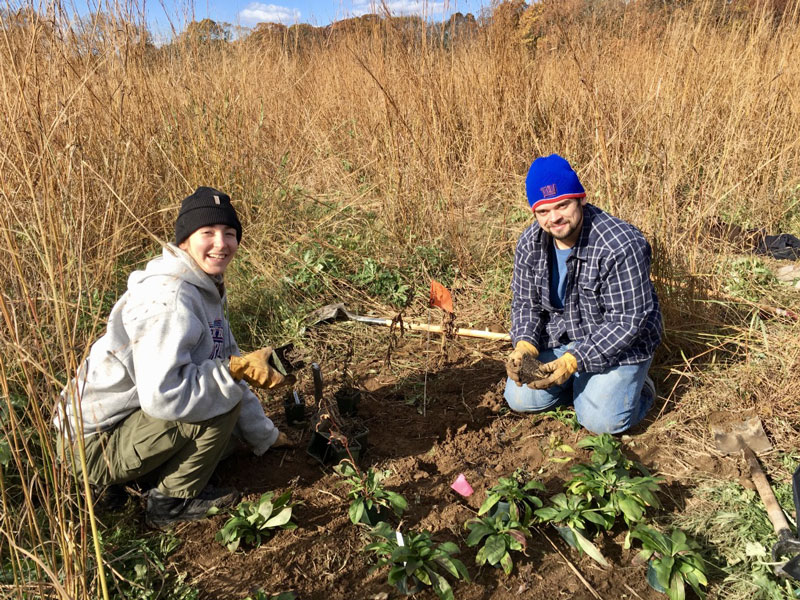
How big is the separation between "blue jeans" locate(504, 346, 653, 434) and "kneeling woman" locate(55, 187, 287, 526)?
1.23 metres

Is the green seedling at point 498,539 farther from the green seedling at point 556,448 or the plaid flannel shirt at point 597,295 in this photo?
the plaid flannel shirt at point 597,295

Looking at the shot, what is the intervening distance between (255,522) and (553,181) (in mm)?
1654

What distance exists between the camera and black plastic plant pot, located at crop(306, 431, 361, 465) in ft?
7.50

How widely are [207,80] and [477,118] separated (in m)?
2.06

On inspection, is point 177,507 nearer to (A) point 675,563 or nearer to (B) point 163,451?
(B) point 163,451

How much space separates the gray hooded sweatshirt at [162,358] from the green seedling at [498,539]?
0.93 m

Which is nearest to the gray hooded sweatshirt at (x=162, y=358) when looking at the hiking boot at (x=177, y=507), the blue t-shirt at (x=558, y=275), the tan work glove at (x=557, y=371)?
the hiking boot at (x=177, y=507)

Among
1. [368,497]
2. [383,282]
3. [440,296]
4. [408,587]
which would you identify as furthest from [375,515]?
[383,282]

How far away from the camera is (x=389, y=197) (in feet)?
13.0

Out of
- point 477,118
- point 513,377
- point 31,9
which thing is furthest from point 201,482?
point 477,118


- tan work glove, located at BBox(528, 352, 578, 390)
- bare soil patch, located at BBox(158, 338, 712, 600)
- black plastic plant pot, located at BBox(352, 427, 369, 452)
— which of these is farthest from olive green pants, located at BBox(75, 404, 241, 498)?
tan work glove, located at BBox(528, 352, 578, 390)

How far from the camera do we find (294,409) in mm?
2568

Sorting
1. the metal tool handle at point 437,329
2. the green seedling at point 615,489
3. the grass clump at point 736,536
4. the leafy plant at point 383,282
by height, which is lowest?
the grass clump at point 736,536

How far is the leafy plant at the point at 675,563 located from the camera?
5.34 ft
